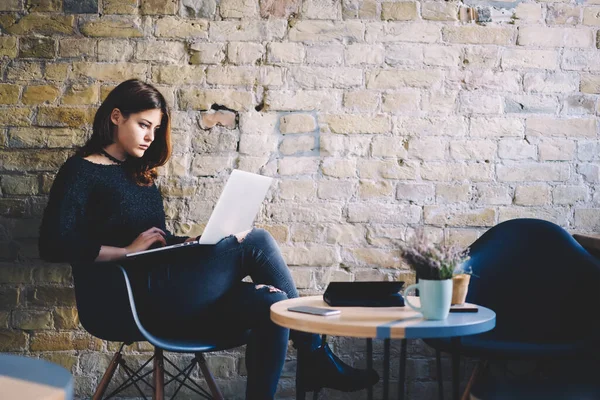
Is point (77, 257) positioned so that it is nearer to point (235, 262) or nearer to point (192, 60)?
point (235, 262)

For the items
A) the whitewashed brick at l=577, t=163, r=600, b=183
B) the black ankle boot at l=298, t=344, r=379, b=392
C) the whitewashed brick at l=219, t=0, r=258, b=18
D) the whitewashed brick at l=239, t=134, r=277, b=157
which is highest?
the whitewashed brick at l=219, t=0, r=258, b=18

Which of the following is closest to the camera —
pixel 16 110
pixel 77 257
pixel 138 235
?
pixel 77 257

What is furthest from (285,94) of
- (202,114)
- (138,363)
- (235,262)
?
(138,363)

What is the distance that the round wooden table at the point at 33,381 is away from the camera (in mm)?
994

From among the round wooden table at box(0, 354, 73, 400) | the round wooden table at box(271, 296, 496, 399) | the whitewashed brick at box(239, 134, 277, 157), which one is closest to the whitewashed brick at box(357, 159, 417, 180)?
the whitewashed brick at box(239, 134, 277, 157)

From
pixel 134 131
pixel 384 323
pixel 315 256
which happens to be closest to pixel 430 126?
pixel 315 256

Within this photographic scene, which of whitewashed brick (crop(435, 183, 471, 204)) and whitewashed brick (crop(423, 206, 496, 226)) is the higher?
whitewashed brick (crop(435, 183, 471, 204))

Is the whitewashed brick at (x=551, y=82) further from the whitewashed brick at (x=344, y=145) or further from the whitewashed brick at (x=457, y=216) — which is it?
the whitewashed brick at (x=344, y=145)

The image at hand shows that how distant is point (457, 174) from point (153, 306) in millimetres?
1391

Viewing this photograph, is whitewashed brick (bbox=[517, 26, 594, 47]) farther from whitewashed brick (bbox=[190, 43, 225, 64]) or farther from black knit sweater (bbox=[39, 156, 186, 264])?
black knit sweater (bbox=[39, 156, 186, 264])

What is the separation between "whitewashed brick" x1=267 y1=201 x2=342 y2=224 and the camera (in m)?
2.61

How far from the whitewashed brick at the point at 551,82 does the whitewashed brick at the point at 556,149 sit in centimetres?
22

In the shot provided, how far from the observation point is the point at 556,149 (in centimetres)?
266

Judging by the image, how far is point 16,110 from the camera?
2564 millimetres
